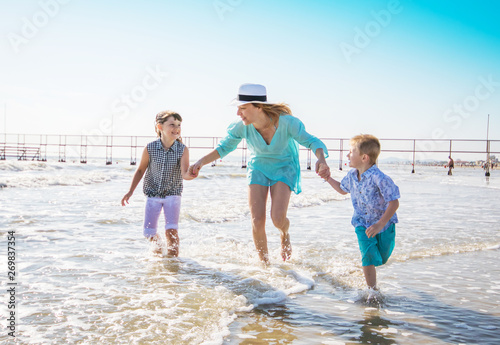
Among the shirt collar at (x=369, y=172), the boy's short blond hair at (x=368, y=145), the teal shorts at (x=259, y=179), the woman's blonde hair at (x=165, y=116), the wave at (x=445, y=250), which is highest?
the woman's blonde hair at (x=165, y=116)

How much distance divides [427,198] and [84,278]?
921 cm

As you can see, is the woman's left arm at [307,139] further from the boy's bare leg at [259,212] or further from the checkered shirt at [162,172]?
the checkered shirt at [162,172]

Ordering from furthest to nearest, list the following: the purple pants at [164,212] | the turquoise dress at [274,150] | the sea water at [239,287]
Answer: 1. the purple pants at [164,212]
2. the turquoise dress at [274,150]
3. the sea water at [239,287]

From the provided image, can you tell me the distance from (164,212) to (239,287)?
1.25 m

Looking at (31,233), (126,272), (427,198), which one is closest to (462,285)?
(126,272)

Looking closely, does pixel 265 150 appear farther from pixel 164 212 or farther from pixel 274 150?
pixel 164 212

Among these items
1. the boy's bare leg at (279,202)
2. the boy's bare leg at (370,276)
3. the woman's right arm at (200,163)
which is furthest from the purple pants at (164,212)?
the boy's bare leg at (370,276)

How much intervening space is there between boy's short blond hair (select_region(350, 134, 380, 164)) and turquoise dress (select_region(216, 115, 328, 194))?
60cm

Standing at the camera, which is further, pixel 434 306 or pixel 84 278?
pixel 84 278

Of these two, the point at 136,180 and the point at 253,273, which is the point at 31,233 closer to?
the point at 136,180

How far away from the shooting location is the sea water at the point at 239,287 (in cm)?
241

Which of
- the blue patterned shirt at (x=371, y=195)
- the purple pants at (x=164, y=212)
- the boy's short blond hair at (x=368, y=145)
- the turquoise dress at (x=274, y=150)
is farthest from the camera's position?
the purple pants at (x=164, y=212)

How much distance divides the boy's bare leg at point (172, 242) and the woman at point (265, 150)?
2.53ft

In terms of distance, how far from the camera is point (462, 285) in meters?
3.44
